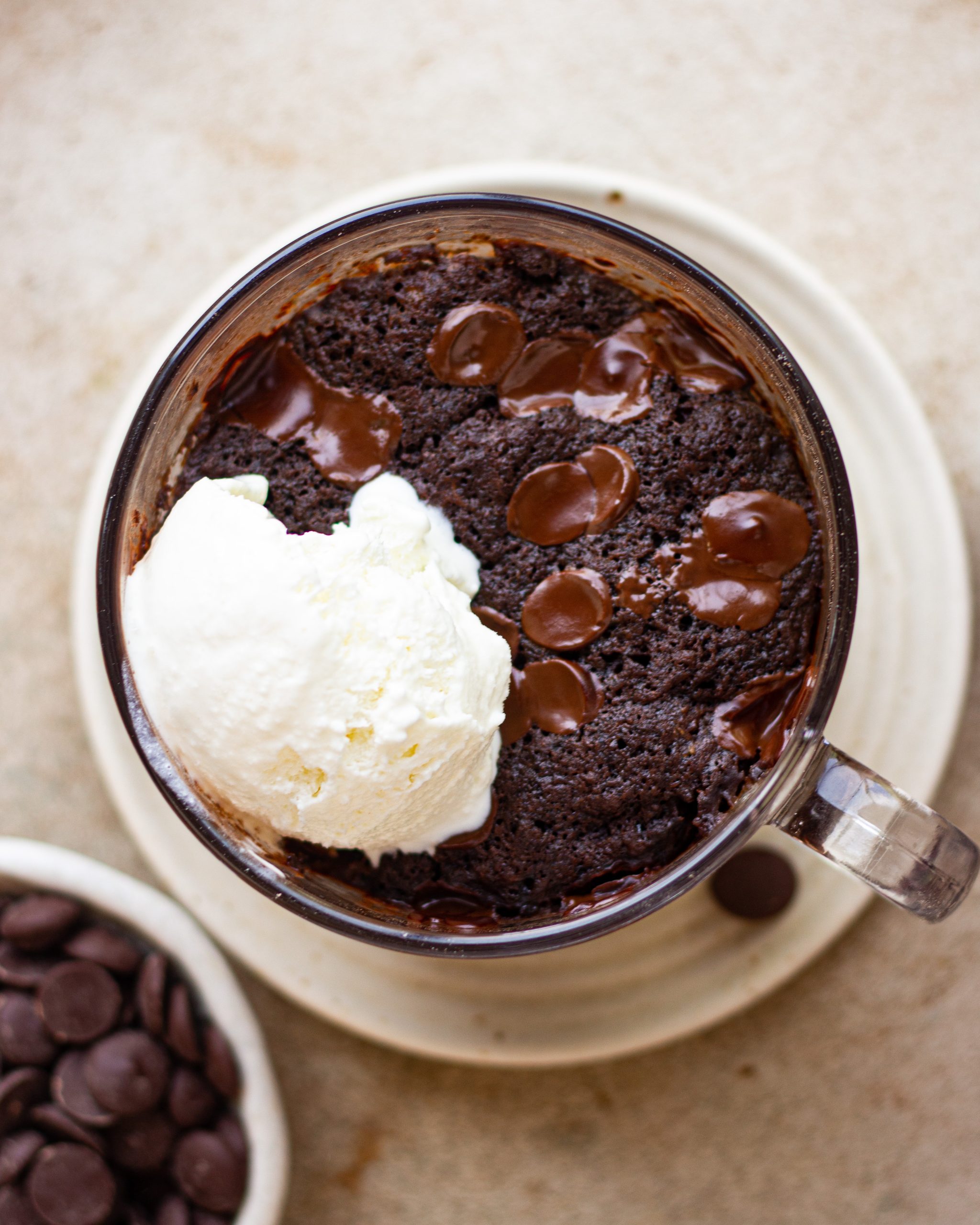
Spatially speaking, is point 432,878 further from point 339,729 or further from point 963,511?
point 963,511

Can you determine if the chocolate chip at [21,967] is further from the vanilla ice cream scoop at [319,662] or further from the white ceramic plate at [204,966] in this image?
the vanilla ice cream scoop at [319,662]

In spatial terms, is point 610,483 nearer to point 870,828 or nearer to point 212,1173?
point 870,828

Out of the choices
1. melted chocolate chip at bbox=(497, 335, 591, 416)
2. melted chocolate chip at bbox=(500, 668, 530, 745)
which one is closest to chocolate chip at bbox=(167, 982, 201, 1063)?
melted chocolate chip at bbox=(500, 668, 530, 745)

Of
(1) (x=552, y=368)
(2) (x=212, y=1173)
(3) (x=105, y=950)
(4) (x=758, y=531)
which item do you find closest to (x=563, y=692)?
(4) (x=758, y=531)

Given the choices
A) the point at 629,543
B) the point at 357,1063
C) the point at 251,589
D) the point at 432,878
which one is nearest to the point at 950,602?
the point at 629,543

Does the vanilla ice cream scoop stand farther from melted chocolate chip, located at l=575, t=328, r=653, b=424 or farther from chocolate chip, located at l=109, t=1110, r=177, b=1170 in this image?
chocolate chip, located at l=109, t=1110, r=177, b=1170

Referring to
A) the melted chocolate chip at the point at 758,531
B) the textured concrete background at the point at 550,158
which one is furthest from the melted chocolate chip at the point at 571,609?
the textured concrete background at the point at 550,158
